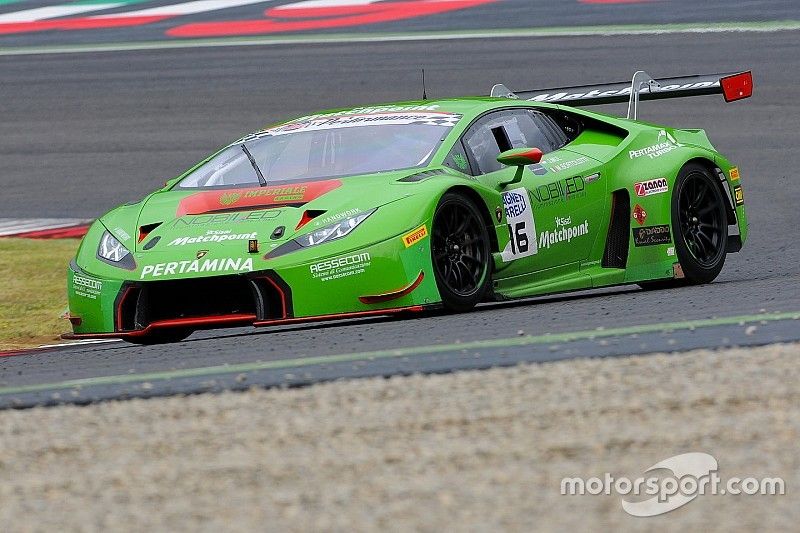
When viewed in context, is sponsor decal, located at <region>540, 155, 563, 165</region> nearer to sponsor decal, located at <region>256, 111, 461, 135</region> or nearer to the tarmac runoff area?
sponsor decal, located at <region>256, 111, 461, 135</region>

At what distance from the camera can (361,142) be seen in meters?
8.09

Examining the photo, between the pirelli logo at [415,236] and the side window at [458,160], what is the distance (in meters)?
0.73

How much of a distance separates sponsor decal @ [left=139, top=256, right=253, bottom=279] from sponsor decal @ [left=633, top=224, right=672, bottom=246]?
2365 mm

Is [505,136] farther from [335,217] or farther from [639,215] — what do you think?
[335,217]

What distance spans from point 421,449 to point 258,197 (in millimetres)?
3442

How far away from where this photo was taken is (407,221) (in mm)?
7117

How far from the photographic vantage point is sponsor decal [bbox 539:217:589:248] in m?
8.02

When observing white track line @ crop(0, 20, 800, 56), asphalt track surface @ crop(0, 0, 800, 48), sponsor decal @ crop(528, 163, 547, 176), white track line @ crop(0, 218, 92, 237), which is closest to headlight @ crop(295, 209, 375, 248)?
sponsor decal @ crop(528, 163, 547, 176)

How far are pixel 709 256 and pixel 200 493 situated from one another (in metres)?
5.36

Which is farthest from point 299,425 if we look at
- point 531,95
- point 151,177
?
point 151,177

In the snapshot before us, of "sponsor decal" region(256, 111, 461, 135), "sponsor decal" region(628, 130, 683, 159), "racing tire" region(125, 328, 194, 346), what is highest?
"sponsor decal" region(256, 111, 461, 135)

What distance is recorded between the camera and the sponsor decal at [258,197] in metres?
7.45

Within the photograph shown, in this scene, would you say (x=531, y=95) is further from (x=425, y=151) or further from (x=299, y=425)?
(x=299, y=425)

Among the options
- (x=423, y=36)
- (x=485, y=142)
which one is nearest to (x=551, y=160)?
(x=485, y=142)
